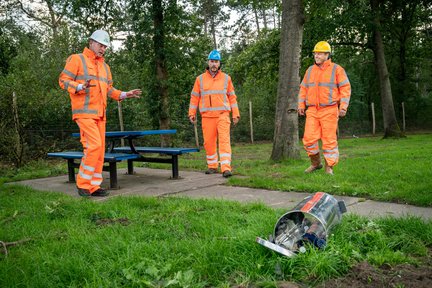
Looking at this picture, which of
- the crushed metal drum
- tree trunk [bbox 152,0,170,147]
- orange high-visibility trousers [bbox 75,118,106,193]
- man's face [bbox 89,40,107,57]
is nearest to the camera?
the crushed metal drum

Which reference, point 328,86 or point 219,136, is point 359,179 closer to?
point 328,86

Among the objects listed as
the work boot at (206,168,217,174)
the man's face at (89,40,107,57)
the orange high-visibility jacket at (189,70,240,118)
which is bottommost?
the work boot at (206,168,217,174)

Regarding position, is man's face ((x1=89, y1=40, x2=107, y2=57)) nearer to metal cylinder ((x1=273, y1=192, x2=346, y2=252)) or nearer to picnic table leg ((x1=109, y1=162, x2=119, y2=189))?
picnic table leg ((x1=109, y1=162, x2=119, y2=189))

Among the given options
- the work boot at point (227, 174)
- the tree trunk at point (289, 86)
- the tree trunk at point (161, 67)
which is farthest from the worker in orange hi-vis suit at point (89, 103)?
the tree trunk at point (161, 67)

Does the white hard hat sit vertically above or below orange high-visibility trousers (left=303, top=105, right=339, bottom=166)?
above

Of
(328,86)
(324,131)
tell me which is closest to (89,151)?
(324,131)

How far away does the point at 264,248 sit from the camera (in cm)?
268

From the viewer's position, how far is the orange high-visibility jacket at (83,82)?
218 inches

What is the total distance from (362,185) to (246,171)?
2583 millimetres

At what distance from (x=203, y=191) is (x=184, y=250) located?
9.37ft

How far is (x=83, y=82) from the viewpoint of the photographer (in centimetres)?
560

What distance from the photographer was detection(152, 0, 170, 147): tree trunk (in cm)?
1179

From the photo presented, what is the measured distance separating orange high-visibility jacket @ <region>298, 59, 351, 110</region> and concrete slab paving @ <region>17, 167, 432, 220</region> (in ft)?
6.81

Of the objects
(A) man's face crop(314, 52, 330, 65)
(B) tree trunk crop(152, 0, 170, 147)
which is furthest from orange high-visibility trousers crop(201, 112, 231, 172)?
(B) tree trunk crop(152, 0, 170, 147)
